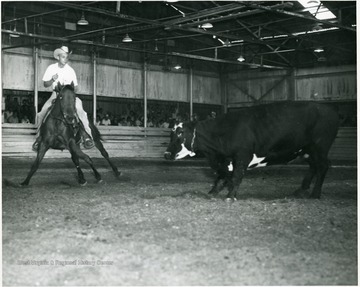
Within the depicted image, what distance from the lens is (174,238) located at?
5.08m

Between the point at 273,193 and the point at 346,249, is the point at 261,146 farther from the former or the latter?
the point at 346,249

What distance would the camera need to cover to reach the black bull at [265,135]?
→ 8195 mm

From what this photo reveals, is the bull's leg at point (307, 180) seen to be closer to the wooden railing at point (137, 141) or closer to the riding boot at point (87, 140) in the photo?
the riding boot at point (87, 140)

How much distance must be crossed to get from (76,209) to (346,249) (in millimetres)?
3704

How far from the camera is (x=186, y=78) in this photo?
29.3 meters

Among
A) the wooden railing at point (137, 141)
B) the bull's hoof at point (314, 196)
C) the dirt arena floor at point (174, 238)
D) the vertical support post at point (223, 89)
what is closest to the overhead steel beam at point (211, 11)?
the wooden railing at point (137, 141)

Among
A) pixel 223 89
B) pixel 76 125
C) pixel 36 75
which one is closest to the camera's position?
pixel 76 125

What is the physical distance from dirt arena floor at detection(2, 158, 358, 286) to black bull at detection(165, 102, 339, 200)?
0.64 metres

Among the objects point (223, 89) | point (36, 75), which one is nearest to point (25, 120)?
point (36, 75)

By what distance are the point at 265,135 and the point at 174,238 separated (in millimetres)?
3653

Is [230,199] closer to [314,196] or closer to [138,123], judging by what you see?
[314,196]

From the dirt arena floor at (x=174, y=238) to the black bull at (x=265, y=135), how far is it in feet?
2.09

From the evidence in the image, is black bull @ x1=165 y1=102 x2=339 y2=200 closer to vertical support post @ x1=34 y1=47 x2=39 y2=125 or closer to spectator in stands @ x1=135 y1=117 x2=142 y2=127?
vertical support post @ x1=34 y1=47 x2=39 y2=125

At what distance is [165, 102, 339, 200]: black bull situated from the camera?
26.9ft
